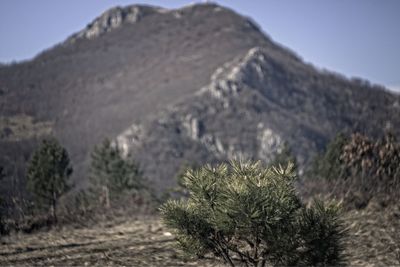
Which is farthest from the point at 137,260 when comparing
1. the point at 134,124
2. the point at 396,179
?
the point at 134,124

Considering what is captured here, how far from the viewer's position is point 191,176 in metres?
5.28

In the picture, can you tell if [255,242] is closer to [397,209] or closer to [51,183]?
[397,209]

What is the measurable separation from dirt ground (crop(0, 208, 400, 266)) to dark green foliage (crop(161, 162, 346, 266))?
1.40m

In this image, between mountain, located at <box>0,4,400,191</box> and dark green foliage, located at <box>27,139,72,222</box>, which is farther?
mountain, located at <box>0,4,400,191</box>

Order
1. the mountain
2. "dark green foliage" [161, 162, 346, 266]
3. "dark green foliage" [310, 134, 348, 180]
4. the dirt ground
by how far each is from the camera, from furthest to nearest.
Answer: the mountain → "dark green foliage" [310, 134, 348, 180] → the dirt ground → "dark green foliage" [161, 162, 346, 266]

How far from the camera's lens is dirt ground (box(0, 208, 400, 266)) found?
26.3 ft

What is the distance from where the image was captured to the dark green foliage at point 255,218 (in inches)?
187

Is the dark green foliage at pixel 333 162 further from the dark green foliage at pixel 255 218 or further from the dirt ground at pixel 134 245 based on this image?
the dark green foliage at pixel 255 218

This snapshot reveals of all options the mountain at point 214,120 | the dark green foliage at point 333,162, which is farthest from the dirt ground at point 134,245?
the mountain at point 214,120

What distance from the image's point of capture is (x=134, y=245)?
373 inches

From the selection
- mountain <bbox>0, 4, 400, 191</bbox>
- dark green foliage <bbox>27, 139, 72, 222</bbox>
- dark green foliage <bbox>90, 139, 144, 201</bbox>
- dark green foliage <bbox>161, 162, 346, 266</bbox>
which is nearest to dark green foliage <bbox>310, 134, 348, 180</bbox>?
dark green foliage <bbox>161, 162, 346, 266</bbox>

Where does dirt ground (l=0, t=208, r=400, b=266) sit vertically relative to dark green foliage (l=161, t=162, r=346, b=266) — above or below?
below

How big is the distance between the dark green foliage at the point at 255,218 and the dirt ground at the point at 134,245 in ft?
4.61

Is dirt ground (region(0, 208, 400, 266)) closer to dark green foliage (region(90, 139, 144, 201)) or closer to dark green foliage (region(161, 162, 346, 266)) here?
dark green foliage (region(161, 162, 346, 266))
